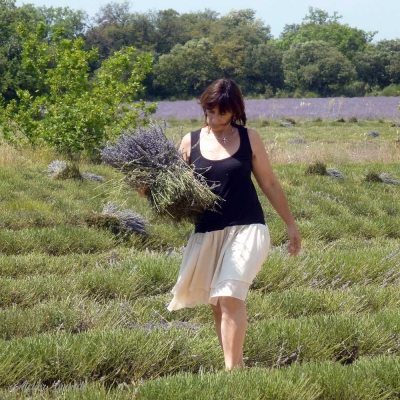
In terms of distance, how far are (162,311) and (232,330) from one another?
156 centimetres

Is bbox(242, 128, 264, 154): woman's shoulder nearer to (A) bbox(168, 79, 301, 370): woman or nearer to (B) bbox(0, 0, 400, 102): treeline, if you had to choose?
(A) bbox(168, 79, 301, 370): woman

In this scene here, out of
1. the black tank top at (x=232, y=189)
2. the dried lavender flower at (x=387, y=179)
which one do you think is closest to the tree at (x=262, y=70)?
the dried lavender flower at (x=387, y=179)

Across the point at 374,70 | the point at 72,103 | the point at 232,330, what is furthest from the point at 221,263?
the point at 374,70

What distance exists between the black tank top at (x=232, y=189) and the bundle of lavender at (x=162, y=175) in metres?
0.08

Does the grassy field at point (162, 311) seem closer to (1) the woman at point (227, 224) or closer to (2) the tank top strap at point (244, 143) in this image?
(1) the woman at point (227, 224)

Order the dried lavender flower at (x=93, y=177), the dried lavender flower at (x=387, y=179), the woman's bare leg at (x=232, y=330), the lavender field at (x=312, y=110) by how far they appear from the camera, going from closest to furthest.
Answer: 1. the woman's bare leg at (x=232, y=330)
2. the dried lavender flower at (x=93, y=177)
3. the dried lavender flower at (x=387, y=179)
4. the lavender field at (x=312, y=110)

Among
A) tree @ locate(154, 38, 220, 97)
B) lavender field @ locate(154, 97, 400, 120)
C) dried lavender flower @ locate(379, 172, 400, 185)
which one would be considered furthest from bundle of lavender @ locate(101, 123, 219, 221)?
tree @ locate(154, 38, 220, 97)

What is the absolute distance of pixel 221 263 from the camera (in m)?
5.39

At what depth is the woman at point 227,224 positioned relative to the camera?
17.2 feet

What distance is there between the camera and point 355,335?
6035 millimetres

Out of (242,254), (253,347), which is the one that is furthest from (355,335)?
(242,254)

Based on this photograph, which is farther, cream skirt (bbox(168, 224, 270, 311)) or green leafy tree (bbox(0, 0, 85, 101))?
green leafy tree (bbox(0, 0, 85, 101))

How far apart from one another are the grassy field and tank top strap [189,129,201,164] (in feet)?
1.73

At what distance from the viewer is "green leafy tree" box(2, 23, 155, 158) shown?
15258 millimetres
